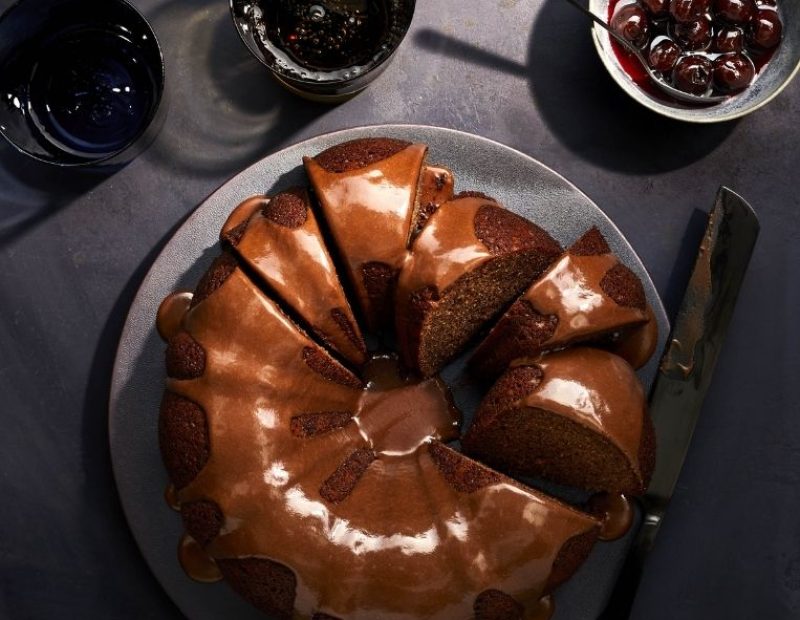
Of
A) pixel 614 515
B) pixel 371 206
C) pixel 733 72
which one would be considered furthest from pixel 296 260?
pixel 733 72

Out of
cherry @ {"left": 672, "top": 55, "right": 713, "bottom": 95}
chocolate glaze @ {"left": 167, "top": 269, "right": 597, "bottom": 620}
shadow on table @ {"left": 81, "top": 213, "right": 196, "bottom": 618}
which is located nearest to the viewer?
chocolate glaze @ {"left": 167, "top": 269, "right": 597, "bottom": 620}

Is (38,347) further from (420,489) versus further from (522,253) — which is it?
(522,253)

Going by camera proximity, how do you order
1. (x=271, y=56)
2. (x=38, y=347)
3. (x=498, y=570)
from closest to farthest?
(x=498, y=570), (x=271, y=56), (x=38, y=347)

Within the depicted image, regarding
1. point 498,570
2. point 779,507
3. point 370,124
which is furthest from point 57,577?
point 779,507

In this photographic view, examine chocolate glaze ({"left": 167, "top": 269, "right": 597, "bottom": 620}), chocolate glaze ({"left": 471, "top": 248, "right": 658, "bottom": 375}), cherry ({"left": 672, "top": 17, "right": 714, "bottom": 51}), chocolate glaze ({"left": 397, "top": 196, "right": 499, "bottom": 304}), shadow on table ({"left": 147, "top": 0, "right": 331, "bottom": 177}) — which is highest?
cherry ({"left": 672, "top": 17, "right": 714, "bottom": 51})

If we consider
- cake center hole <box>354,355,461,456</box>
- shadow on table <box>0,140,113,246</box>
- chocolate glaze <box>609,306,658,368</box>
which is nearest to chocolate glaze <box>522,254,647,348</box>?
chocolate glaze <box>609,306,658,368</box>

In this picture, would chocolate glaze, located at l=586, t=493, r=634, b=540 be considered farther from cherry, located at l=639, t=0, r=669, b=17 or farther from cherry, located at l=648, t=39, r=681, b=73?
cherry, located at l=639, t=0, r=669, b=17
